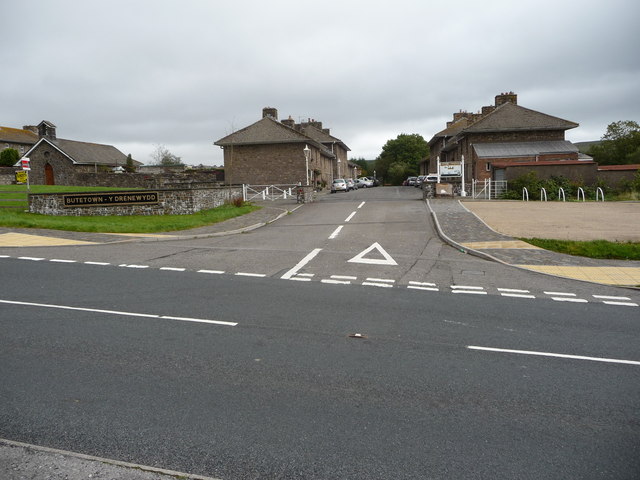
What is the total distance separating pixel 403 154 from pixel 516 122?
6101 cm

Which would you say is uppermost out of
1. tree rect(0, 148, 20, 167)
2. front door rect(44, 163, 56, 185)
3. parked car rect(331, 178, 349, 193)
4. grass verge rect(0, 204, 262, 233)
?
tree rect(0, 148, 20, 167)

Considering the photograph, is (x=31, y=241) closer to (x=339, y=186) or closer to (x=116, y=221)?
(x=116, y=221)

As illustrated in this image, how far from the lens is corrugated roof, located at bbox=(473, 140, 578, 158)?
4381 cm

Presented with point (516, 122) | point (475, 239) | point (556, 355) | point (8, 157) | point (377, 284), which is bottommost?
point (556, 355)

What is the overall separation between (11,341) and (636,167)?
38.8m

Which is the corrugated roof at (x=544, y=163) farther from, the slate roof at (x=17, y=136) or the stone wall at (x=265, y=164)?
the slate roof at (x=17, y=136)

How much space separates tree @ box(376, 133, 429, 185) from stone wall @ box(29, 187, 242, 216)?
77.6 m

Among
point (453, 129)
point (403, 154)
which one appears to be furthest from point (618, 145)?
point (403, 154)

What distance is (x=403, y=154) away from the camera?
351 feet

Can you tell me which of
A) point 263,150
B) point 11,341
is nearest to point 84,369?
point 11,341

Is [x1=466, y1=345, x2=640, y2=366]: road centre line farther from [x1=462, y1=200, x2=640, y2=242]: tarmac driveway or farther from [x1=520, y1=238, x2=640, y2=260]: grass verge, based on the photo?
[x1=462, y1=200, x2=640, y2=242]: tarmac driveway

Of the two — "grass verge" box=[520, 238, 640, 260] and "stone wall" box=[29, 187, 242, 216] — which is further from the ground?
"stone wall" box=[29, 187, 242, 216]

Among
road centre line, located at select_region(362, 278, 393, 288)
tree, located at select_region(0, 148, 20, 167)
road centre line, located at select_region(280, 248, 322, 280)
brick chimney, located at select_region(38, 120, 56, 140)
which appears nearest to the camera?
road centre line, located at select_region(362, 278, 393, 288)

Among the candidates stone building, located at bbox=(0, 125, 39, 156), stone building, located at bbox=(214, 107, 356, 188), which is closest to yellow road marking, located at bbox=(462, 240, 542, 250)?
stone building, located at bbox=(214, 107, 356, 188)
